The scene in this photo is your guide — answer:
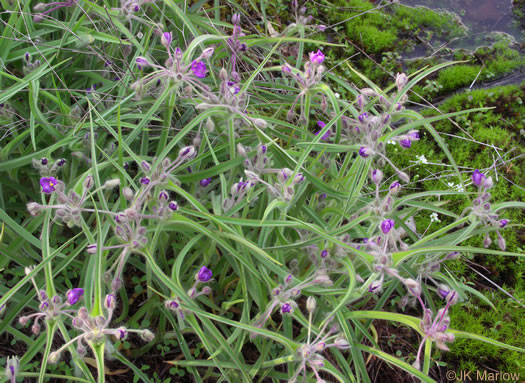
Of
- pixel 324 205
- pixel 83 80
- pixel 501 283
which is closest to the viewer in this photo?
pixel 324 205

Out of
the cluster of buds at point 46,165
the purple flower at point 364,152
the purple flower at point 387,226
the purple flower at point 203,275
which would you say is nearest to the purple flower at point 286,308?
the purple flower at point 203,275

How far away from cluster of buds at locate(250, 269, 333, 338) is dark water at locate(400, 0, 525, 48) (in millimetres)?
2962

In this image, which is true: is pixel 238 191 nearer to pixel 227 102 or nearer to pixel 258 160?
pixel 258 160

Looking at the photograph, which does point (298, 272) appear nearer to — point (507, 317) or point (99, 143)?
point (99, 143)

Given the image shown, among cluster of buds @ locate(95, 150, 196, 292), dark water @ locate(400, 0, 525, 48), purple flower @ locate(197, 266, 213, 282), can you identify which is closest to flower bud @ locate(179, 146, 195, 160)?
cluster of buds @ locate(95, 150, 196, 292)

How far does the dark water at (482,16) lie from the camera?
3648mm

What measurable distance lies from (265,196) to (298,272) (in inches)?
11.2

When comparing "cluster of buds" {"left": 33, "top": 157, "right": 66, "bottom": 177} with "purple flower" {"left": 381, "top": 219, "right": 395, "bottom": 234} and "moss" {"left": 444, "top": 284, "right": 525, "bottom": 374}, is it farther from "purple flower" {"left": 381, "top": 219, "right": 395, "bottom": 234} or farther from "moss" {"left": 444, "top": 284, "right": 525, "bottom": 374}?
"moss" {"left": 444, "top": 284, "right": 525, "bottom": 374}

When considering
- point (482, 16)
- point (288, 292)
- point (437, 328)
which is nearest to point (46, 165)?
point (288, 292)

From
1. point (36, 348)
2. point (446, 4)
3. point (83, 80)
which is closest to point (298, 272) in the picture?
point (36, 348)

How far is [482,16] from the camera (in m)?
3.79

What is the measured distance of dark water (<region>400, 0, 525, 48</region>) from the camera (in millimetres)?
3648

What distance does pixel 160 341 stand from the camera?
1.63m

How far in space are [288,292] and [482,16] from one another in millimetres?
3467
